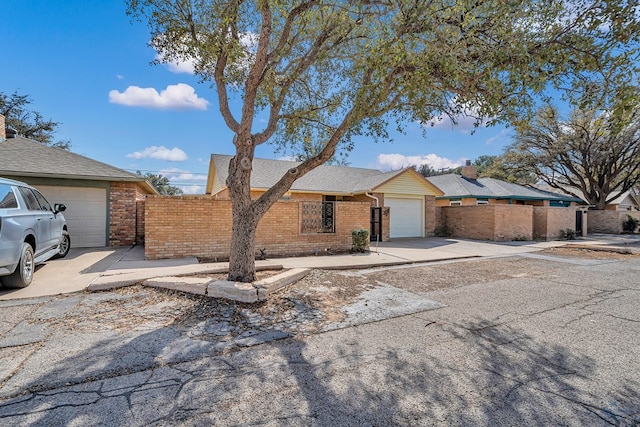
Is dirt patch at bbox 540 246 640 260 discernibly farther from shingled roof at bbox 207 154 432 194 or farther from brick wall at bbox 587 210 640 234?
brick wall at bbox 587 210 640 234

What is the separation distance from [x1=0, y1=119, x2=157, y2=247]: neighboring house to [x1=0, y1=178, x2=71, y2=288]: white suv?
143 inches

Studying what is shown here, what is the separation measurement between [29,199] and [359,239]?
8.65 metres

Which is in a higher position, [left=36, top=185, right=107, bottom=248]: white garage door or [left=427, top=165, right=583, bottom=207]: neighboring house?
[left=427, top=165, right=583, bottom=207]: neighboring house

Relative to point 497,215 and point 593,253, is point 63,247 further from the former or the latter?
point 593,253

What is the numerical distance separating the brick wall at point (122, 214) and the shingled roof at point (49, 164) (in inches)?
20.4

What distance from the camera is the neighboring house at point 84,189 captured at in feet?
33.3

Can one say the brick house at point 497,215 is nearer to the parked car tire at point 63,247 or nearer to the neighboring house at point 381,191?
the neighboring house at point 381,191

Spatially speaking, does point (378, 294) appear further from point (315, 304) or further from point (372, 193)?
point (372, 193)

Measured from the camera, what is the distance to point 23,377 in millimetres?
2836

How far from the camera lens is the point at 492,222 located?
53.2ft

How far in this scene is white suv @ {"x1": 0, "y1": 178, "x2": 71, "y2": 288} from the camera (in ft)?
16.7

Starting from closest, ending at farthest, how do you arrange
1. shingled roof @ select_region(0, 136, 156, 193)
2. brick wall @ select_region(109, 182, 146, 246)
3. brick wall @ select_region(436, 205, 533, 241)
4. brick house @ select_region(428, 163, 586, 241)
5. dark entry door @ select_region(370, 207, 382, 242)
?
shingled roof @ select_region(0, 136, 156, 193) → brick wall @ select_region(109, 182, 146, 246) → dark entry door @ select_region(370, 207, 382, 242) → brick wall @ select_region(436, 205, 533, 241) → brick house @ select_region(428, 163, 586, 241)

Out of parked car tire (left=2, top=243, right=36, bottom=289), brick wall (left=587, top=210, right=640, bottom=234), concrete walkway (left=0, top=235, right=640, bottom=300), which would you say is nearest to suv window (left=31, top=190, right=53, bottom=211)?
A: concrete walkway (left=0, top=235, right=640, bottom=300)

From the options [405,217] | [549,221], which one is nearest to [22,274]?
[405,217]
